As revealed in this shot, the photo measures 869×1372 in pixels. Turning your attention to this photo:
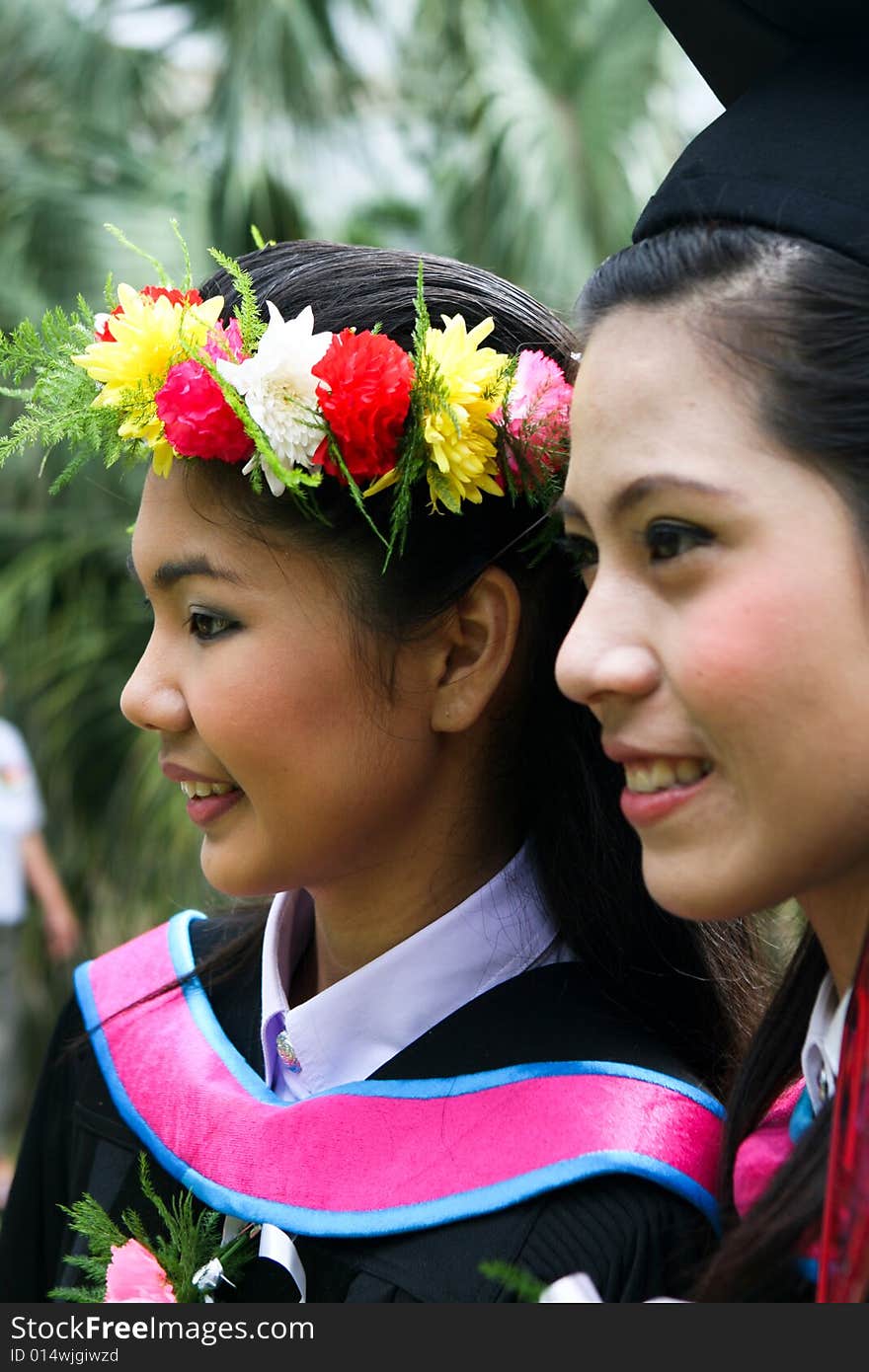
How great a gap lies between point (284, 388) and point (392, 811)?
1.58ft

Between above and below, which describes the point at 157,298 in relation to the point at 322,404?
above

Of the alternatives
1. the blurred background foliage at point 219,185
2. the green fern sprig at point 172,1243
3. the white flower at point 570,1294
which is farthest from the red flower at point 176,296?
the blurred background foliage at point 219,185

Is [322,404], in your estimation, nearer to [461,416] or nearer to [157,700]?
[461,416]

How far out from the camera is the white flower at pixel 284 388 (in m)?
1.69

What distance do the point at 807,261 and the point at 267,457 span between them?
583mm

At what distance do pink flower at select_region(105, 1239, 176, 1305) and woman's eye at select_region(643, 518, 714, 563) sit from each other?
0.93 metres

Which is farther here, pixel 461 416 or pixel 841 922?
pixel 461 416

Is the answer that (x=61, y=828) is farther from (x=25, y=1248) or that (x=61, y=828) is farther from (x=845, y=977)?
(x=845, y=977)

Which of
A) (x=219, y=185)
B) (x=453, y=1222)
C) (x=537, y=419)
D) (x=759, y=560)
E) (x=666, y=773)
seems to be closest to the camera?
(x=759, y=560)

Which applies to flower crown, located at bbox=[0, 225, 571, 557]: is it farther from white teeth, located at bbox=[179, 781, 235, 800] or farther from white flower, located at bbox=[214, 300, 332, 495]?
white teeth, located at bbox=[179, 781, 235, 800]

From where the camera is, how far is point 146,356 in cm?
177

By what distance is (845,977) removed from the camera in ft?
4.73

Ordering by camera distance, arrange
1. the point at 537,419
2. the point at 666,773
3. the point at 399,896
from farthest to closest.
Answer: the point at 399,896
the point at 537,419
the point at 666,773

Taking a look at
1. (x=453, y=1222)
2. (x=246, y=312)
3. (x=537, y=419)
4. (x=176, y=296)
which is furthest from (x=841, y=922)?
(x=176, y=296)
